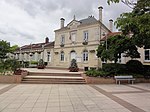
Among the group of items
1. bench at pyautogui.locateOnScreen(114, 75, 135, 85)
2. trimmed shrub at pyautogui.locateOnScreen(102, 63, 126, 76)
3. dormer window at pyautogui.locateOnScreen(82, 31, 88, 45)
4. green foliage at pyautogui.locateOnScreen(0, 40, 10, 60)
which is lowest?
bench at pyautogui.locateOnScreen(114, 75, 135, 85)

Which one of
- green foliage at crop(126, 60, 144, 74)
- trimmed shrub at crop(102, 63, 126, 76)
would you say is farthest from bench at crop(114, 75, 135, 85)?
green foliage at crop(126, 60, 144, 74)

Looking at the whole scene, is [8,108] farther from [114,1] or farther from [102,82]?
[102,82]

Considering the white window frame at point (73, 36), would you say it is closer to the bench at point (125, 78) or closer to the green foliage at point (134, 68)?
the green foliage at point (134, 68)

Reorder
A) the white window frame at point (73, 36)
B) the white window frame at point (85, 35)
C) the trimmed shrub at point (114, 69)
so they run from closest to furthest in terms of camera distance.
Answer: the trimmed shrub at point (114, 69) < the white window frame at point (85, 35) < the white window frame at point (73, 36)

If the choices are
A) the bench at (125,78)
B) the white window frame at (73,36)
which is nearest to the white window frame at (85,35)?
the white window frame at (73,36)

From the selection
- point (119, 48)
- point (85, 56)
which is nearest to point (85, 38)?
point (85, 56)

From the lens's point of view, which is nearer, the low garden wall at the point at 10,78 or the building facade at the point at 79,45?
the low garden wall at the point at 10,78

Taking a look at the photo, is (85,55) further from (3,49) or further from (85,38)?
(3,49)

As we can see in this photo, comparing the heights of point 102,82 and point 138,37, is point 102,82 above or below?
below

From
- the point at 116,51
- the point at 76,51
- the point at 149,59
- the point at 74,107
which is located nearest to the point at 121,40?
the point at 116,51

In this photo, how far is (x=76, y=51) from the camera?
101ft

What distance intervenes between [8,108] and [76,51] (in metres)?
24.8

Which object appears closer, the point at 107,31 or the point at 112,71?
the point at 112,71

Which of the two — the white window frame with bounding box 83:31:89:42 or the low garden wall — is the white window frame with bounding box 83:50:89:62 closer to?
the white window frame with bounding box 83:31:89:42
